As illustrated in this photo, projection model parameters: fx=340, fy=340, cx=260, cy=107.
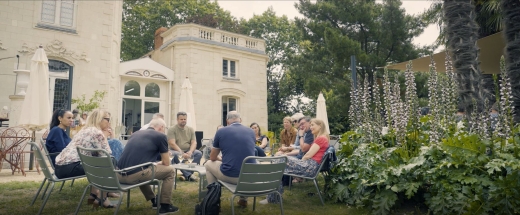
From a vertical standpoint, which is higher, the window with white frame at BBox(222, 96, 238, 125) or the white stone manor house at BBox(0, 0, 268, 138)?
the white stone manor house at BBox(0, 0, 268, 138)

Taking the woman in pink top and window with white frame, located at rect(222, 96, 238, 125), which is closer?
the woman in pink top

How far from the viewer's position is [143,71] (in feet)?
52.0

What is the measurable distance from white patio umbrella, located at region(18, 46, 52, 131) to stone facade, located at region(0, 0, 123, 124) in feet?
16.9

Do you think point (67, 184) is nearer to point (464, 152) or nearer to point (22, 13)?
point (464, 152)

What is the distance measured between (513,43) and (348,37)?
468 inches

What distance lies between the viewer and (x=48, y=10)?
13047 millimetres

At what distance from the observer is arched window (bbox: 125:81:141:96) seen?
15836 mm

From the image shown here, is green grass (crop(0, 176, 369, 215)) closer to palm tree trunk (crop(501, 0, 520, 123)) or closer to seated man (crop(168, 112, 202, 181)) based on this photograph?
seated man (crop(168, 112, 202, 181))

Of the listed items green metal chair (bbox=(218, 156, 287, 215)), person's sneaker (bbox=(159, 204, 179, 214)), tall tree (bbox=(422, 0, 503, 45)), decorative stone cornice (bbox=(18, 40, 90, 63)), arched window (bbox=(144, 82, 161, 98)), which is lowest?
person's sneaker (bbox=(159, 204, 179, 214))

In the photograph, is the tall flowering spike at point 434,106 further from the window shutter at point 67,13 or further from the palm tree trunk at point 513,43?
the window shutter at point 67,13

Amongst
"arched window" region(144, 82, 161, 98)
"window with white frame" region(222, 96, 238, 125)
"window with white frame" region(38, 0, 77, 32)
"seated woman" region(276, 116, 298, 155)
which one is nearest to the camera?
"seated woman" region(276, 116, 298, 155)

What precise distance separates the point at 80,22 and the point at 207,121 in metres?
7.12

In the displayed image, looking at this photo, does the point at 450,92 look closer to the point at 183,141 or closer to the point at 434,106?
the point at 434,106

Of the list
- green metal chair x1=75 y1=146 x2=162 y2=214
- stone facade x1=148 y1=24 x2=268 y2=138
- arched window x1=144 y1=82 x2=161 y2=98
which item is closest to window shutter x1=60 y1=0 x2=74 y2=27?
arched window x1=144 y1=82 x2=161 y2=98
